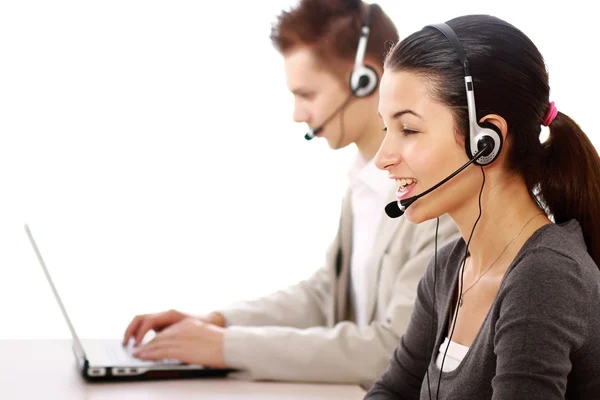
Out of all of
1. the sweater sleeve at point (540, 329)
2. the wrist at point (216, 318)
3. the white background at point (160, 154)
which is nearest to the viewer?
the sweater sleeve at point (540, 329)

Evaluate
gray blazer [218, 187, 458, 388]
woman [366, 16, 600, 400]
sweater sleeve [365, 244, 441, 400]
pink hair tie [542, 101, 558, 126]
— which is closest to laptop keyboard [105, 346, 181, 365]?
gray blazer [218, 187, 458, 388]

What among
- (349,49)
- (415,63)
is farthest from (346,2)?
(415,63)

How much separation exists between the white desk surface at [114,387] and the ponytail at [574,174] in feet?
1.75

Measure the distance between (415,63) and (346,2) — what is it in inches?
33.7

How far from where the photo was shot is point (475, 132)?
37.2 inches

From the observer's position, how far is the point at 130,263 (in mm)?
2889

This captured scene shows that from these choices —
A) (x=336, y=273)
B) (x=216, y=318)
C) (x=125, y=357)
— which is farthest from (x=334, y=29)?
(x=125, y=357)

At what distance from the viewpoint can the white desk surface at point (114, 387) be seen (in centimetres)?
130

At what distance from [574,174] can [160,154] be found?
2037 mm

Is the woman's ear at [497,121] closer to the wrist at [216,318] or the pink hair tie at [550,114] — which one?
the pink hair tie at [550,114]

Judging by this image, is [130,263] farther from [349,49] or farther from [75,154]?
[349,49]

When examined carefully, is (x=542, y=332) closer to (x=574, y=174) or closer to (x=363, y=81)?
(x=574, y=174)

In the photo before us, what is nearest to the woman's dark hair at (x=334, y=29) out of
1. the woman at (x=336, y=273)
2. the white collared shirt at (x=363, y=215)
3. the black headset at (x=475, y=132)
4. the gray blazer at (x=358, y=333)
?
the woman at (x=336, y=273)

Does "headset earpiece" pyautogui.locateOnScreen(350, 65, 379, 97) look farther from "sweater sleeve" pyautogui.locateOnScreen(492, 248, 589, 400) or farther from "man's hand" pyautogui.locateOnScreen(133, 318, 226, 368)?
"sweater sleeve" pyautogui.locateOnScreen(492, 248, 589, 400)
